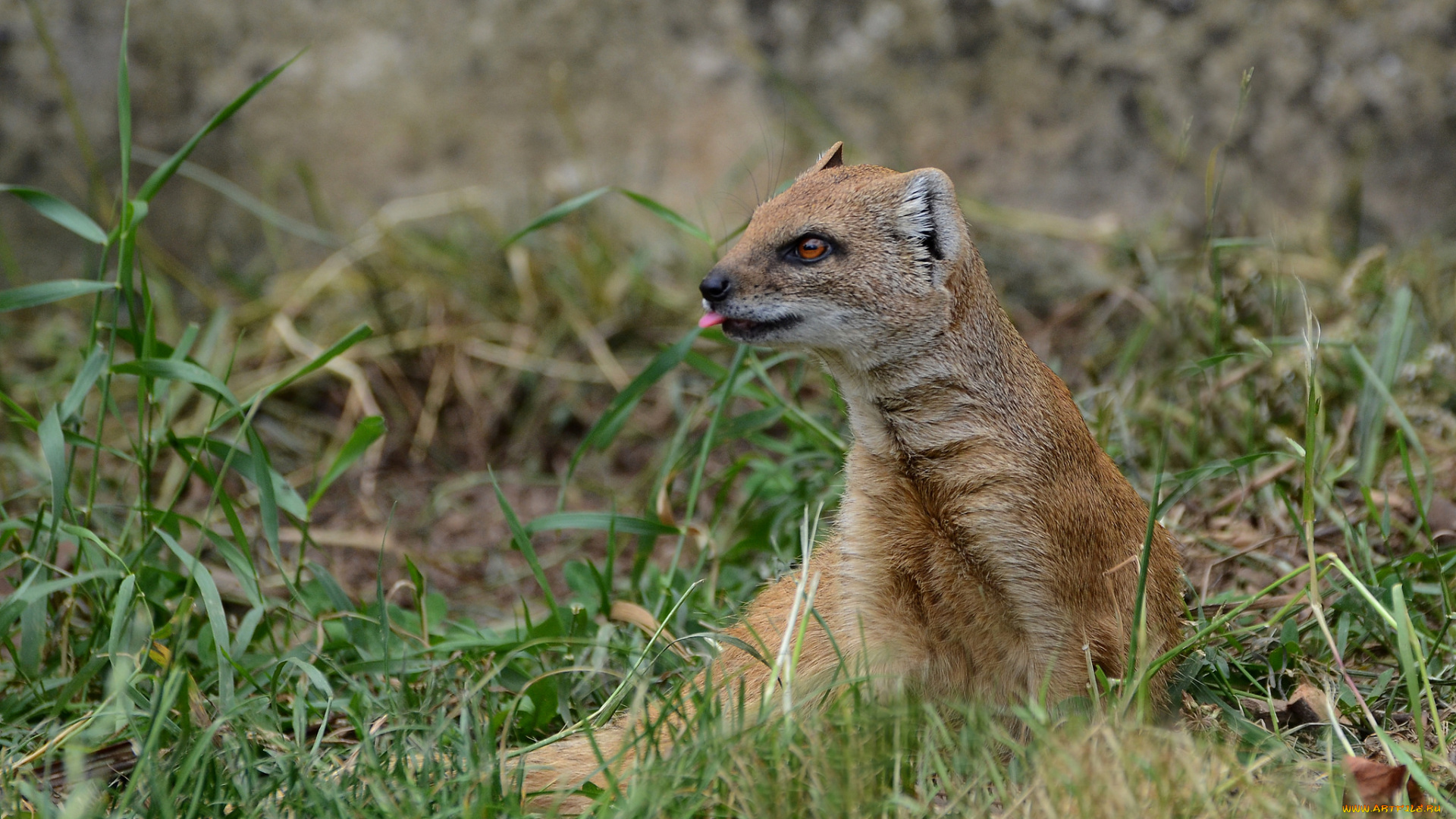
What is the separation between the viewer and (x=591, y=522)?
232cm

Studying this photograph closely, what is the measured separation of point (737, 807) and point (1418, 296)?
2683 mm

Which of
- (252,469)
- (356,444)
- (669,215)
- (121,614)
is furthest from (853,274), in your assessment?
(121,614)

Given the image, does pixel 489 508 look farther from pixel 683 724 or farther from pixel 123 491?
pixel 683 724

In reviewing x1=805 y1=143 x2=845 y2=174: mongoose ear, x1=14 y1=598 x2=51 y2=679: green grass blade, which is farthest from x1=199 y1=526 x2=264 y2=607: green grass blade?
x1=805 y1=143 x2=845 y2=174: mongoose ear

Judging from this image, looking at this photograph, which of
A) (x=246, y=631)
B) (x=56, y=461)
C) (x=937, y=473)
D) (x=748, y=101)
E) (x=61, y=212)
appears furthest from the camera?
(x=748, y=101)

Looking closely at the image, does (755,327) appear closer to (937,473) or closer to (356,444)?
(937,473)

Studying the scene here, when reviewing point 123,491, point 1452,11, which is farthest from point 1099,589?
point 1452,11

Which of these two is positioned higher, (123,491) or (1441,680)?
(123,491)

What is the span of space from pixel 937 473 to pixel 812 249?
41 cm

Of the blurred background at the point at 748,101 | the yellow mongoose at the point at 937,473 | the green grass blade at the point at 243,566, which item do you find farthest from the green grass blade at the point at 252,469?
the blurred background at the point at 748,101

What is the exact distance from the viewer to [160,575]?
86.2 inches

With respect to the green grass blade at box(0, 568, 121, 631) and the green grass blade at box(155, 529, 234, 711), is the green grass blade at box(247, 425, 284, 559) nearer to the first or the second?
the green grass blade at box(155, 529, 234, 711)

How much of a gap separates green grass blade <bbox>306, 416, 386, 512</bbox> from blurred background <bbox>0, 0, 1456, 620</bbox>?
134cm

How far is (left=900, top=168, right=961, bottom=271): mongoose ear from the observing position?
1.86 meters
